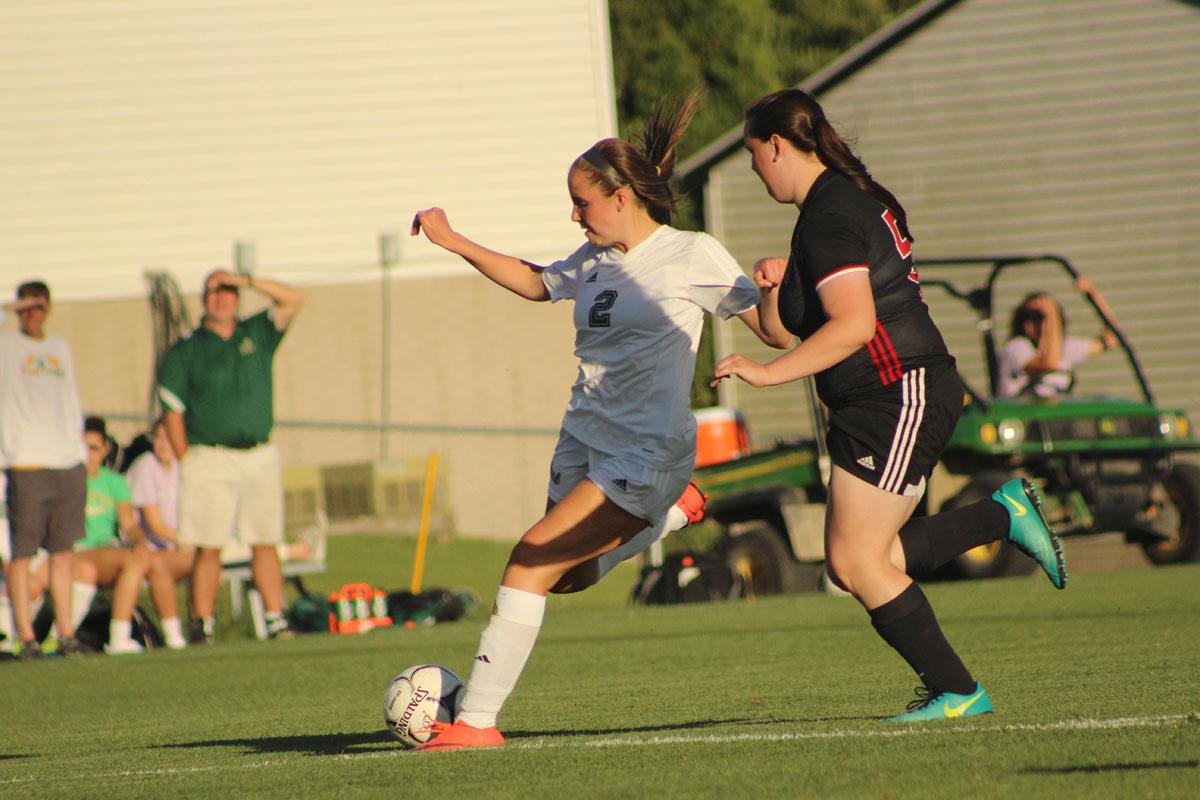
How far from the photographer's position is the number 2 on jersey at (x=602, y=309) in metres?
5.86

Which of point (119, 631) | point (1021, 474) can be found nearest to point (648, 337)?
point (119, 631)

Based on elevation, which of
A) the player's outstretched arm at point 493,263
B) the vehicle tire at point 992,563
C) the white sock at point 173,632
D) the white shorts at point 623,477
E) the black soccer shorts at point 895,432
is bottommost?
the white sock at point 173,632

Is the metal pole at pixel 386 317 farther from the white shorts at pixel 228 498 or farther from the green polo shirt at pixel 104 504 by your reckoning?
the white shorts at pixel 228 498

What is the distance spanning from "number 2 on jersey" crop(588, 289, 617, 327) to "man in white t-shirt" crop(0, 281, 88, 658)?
7514 mm

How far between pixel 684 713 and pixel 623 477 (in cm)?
125

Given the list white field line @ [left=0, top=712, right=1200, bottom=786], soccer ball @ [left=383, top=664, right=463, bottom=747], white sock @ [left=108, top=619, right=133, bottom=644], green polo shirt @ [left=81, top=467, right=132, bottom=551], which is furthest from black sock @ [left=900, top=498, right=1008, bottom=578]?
green polo shirt @ [left=81, top=467, right=132, bottom=551]

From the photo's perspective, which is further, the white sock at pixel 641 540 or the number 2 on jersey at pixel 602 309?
the white sock at pixel 641 540

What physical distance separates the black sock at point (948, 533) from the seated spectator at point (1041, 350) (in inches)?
310

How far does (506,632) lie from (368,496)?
14500 mm

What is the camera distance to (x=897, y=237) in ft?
18.4

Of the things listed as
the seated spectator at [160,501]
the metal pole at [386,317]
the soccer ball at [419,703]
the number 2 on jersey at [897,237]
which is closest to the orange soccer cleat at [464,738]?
the soccer ball at [419,703]

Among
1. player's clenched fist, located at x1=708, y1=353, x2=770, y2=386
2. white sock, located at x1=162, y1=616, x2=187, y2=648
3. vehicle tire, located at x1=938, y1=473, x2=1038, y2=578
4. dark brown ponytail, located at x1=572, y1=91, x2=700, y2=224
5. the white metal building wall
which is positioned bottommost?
white sock, located at x1=162, y1=616, x2=187, y2=648

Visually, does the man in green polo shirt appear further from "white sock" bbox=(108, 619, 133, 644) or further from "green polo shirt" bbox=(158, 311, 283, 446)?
"white sock" bbox=(108, 619, 133, 644)

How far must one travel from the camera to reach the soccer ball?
19.5 ft
